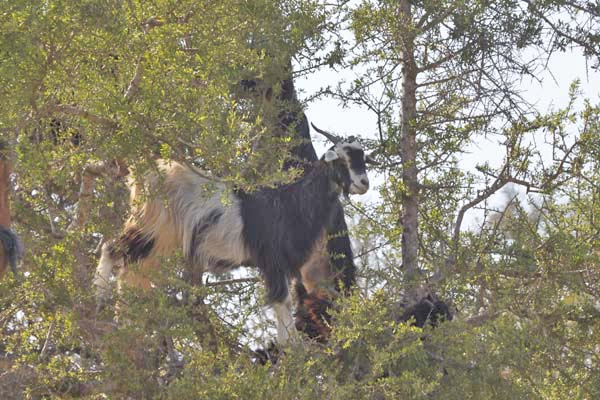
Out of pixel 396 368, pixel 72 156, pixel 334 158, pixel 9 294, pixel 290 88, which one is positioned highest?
pixel 290 88

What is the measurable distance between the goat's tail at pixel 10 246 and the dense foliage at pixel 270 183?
327mm

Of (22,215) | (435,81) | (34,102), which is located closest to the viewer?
(34,102)

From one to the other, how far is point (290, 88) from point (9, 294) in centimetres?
289

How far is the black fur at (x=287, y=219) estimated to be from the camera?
834 cm

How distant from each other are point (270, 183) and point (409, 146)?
→ 1.74m

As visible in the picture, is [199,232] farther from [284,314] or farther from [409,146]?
[409,146]

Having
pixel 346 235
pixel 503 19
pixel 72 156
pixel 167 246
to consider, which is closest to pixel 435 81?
pixel 503 19

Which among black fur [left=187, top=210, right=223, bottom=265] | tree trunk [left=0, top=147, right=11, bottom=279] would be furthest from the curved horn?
tree trunk [left=0, top=147, right=11, bottom=279]

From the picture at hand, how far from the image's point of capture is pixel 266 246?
834cm

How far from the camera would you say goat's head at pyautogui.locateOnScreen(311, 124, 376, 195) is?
8078mm

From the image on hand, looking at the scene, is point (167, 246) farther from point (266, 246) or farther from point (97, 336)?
point (97, 336)

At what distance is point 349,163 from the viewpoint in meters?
8.16

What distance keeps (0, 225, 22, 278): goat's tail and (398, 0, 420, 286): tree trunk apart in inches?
101

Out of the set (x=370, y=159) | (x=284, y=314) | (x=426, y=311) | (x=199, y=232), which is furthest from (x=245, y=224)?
(x=426, y=311)
